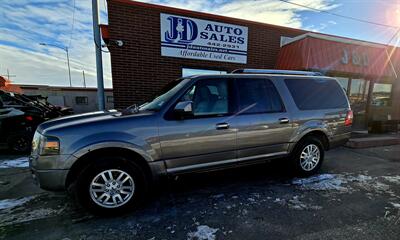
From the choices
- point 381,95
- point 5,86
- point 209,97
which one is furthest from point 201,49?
point 5,86

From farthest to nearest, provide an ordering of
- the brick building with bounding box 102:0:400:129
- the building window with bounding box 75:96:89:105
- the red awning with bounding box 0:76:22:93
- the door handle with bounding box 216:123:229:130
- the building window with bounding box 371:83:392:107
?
the building window with bounding box 75:96:89:105 < the red awning with bounding box 0:76:22:93 < the building window with bounding box 371:83:392:107 < the brick building with bounding box 102:0:400:129 < the door handle with bounding box 216:123:229:130

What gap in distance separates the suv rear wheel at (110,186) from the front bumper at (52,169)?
20cm

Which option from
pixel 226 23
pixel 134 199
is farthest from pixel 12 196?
pixel 226 23

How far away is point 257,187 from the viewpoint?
3736mm

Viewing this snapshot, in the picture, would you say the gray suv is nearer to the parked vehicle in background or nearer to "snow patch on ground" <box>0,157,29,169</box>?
"snow patch on ground" <box>0,157,29,169</box>

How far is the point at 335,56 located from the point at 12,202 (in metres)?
9.93

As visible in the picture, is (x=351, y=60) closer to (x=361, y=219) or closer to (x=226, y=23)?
(x=226, y=23)

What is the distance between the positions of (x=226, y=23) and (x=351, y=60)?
5.06m

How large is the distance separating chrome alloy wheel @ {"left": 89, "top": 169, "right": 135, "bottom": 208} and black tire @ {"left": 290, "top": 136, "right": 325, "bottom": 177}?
2.91 meters

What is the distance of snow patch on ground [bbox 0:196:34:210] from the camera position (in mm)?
3191

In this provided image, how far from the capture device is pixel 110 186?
9.40 feet

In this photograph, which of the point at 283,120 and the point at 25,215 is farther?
the point at 283,120

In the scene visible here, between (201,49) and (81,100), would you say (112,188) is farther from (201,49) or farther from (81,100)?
(81,100)

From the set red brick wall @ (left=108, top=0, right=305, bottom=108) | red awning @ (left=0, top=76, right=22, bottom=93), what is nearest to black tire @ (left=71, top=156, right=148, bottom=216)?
red brick wall @ (left=108, top=0, right=305, bottom=108)
